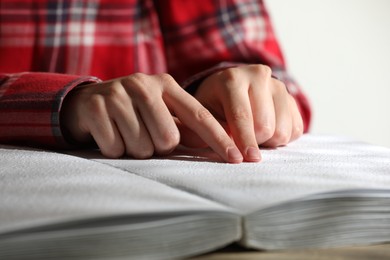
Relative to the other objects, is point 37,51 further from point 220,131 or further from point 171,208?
point 171,208

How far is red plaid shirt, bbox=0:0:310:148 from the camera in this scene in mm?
918

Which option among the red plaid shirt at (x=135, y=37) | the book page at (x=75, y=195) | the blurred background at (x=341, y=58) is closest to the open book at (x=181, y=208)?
the book page at (x=75, y=195)

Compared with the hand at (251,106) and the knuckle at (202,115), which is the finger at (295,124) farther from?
the knuckle at (202,115)

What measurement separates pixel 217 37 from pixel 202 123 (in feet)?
1.49

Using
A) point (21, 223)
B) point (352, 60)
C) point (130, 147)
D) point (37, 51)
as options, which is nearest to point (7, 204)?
point (21, 223)

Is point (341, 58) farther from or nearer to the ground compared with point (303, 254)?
nearer to the ground

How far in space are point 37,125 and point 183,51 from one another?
45cm

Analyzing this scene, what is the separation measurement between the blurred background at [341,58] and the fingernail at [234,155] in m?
0.86

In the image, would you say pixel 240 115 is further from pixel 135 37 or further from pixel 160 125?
pixel 135 37

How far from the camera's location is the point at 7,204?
1.17ft

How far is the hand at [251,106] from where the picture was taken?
1.77 ft

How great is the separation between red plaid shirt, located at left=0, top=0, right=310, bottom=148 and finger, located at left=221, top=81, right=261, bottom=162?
0.99 feet

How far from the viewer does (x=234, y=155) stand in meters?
0.49

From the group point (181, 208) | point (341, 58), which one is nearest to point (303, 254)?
point (181, 208)
